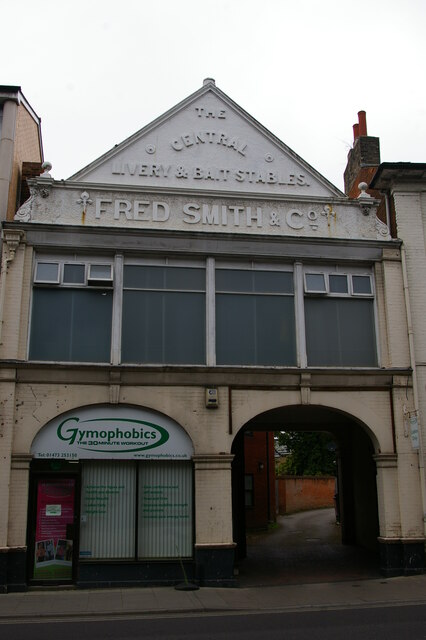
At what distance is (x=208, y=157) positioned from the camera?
16.3 m

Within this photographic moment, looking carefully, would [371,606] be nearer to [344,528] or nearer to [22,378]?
[22,378]

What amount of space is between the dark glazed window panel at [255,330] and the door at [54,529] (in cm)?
446

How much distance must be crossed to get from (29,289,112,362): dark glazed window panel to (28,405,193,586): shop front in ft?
4.35

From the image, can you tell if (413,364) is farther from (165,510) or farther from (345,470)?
(345,470)

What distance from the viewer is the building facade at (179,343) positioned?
13844mm

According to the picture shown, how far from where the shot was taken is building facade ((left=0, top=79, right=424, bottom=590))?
13.8 metres

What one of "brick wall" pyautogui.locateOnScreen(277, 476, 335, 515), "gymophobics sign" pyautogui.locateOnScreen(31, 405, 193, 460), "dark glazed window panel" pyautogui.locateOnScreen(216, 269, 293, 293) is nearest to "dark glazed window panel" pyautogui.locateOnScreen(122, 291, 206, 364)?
"dark glazed window panel" pyautogui.locateOnScreen(216, 269, 293, 293)

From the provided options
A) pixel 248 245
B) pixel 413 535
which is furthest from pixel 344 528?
pixel 248 245

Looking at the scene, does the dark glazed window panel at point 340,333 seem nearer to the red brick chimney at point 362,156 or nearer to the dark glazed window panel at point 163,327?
the dark glazed window panel at point 163,327

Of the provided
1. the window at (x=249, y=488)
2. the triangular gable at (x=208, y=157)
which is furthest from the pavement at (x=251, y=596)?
the window at (x=249, y=488)

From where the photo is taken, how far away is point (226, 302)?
1535 centimetres

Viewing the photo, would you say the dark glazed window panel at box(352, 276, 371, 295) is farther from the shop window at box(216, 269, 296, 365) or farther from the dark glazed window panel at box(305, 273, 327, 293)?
the shop window at box(216, 269, 296, 365)

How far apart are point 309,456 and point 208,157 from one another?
111ft

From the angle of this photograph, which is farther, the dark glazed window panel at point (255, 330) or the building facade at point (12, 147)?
the building facade at point (12, 147)
